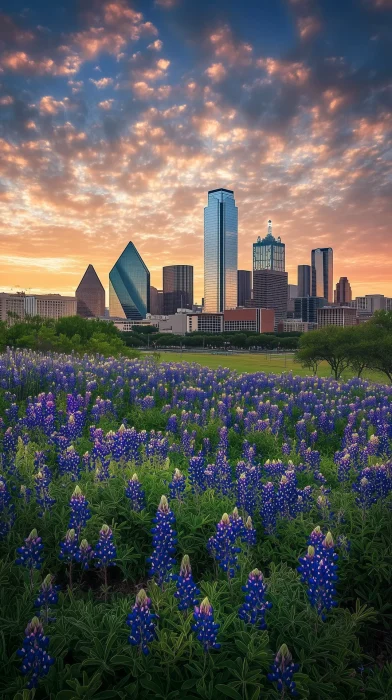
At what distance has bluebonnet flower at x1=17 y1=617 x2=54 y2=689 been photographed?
10.1 feet

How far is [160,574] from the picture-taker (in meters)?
3.95

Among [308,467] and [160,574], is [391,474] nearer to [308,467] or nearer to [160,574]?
[308,467]

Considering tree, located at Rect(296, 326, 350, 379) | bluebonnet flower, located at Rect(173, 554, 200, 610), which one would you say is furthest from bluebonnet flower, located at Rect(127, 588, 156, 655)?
tree, located at Rect(296, 326, 350, 379)

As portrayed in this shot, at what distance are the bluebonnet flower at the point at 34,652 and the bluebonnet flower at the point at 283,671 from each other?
148cm

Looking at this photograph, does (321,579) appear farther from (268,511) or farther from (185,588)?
Result: (268,511)

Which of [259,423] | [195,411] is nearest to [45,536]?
[259,423]

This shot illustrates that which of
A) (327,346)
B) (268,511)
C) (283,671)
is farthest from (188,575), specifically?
(327,346)

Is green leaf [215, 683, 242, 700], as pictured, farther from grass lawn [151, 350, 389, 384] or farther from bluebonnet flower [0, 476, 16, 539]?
grass lawn [151, 350, 389, 384]

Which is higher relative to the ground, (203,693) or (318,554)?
(318,554)

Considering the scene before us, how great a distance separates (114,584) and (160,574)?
1.23 m

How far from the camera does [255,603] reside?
349 cm

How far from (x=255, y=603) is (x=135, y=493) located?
217cm

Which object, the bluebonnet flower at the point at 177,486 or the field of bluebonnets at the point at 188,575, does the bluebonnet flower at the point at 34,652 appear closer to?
the field of bluebonnets at the point at 188,575

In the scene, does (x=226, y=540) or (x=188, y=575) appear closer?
(x=188, y=575)
